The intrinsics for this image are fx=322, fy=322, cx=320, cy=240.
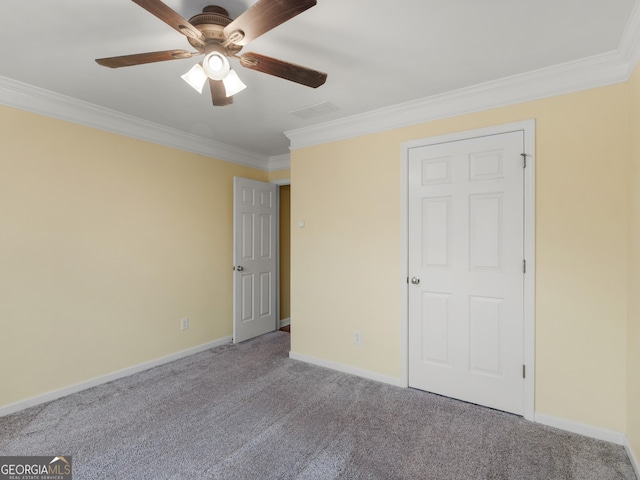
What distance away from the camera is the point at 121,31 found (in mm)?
1809

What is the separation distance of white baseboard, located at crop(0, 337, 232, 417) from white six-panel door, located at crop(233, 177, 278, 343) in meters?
0.52

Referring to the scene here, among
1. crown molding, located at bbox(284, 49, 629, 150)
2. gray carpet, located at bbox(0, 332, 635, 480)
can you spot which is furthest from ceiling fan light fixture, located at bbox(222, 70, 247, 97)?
gray carpet, located at bbox(0, 332, 635, 480)

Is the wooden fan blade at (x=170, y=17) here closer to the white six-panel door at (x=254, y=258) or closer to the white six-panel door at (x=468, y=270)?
the white six-panel door at (x=468, y=270)

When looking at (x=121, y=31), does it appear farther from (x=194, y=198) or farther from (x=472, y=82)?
(x=472, y=82)

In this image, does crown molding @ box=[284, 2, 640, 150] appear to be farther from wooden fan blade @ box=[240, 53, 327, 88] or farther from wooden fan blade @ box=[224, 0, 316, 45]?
wooden fan blade @ box=[224, 0, 316, 45]

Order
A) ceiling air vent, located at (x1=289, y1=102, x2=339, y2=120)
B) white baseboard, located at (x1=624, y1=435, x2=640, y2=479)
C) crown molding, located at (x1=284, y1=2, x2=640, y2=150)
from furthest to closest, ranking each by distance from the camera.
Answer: ceiling air vent, located at (x1=289, y1=102, x2=339, y2=120) < crown molding, located at (x1=284, y1=2, x2=640, y2=150) < white baseboard, located at (x1=624, y1=435, x2=640, y2=479)

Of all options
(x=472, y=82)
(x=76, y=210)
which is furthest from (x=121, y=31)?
(x=472, y=82)

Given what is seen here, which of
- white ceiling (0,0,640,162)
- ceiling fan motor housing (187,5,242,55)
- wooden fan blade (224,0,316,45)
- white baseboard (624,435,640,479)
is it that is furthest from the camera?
white baseboard (624,435,640,479)

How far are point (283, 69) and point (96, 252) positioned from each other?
2.43 meters

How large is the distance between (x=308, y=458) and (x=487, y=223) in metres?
2.06

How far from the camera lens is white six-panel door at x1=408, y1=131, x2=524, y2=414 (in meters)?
2.40

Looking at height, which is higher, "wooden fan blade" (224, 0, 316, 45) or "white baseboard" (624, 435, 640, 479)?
"wooden fan blade" (224, 0, 316, 45)

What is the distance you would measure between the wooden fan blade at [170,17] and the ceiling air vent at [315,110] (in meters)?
1.39

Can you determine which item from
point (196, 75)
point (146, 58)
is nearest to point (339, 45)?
point (196, 75)
